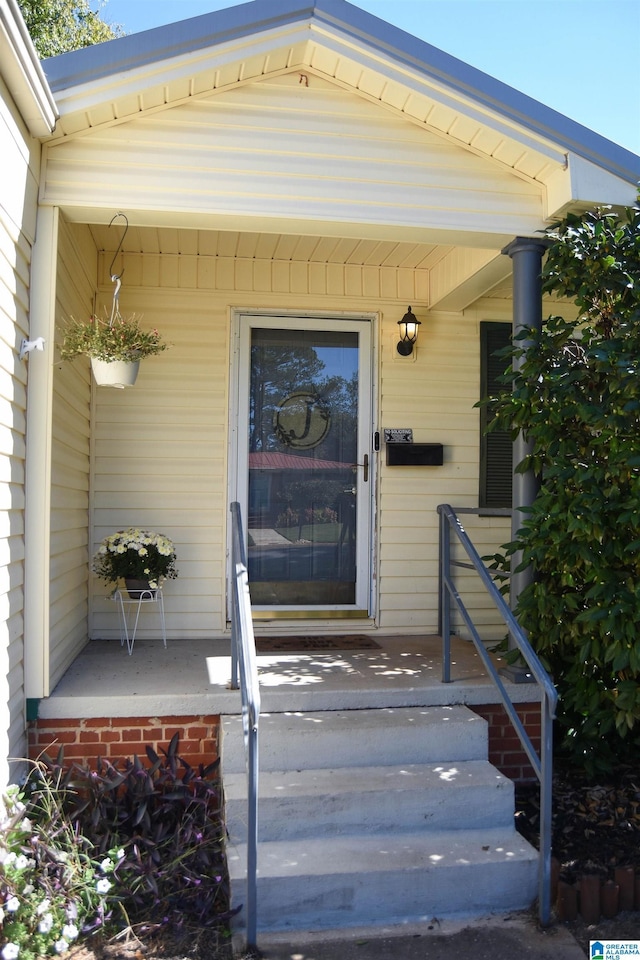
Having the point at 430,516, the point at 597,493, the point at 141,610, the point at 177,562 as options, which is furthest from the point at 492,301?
the point at 141,610

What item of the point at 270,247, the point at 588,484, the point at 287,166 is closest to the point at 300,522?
the point at 270,247

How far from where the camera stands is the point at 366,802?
3049mm

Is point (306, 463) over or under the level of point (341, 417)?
under

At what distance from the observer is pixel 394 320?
16.6 ft

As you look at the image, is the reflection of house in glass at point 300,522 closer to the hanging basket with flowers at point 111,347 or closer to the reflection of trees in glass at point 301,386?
the reflection of trees in glass at point 301,386

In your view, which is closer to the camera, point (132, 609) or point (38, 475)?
point (38, 475)

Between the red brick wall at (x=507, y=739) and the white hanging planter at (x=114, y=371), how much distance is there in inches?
91.7

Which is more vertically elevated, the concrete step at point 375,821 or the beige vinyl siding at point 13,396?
the beige vinyl siding at point 13,396

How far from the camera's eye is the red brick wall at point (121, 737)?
340 cm

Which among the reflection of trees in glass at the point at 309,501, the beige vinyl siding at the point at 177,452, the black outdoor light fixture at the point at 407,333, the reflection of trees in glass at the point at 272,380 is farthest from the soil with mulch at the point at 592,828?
the black outdoor light fixture at the point at 407,333

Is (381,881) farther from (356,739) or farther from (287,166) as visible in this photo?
(287,166)

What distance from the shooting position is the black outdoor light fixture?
4.95 metres

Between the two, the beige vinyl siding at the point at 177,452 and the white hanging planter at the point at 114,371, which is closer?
the white hanging planter at the point at 114,371

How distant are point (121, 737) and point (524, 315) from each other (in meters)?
2.82
